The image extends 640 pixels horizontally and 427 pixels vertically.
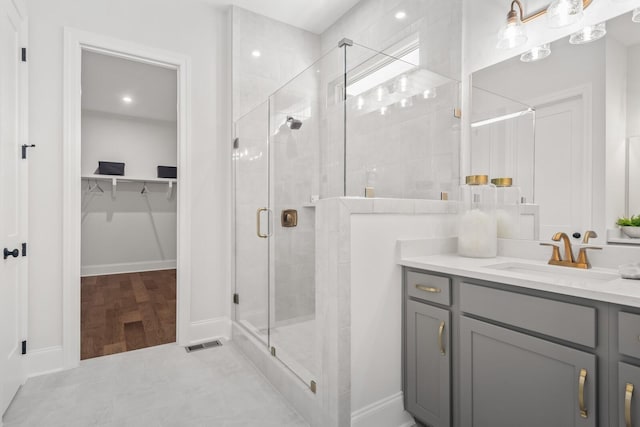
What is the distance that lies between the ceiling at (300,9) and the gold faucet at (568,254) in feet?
8.07

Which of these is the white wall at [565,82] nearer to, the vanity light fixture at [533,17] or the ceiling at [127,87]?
the vanity light fixture at [533,17]

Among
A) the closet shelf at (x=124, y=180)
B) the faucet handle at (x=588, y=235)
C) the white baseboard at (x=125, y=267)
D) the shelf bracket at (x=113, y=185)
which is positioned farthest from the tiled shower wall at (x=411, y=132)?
the white baseboard at (x=125, y=267)

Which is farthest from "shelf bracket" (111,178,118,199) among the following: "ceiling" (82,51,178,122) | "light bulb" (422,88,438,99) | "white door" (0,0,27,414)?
"light bulb" (422,88,438,99)

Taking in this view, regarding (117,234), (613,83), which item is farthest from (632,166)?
(117,234)

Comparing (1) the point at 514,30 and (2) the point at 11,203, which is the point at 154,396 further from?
(1) the point at 514,30

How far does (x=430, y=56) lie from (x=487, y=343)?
1870 millimetres

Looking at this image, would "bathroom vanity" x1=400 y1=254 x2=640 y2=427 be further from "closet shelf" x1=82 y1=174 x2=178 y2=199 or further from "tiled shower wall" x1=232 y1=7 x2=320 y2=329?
"closet shelf" x1=82 y1=174 x2=178 y2=199

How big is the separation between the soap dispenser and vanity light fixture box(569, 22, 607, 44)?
74 cm

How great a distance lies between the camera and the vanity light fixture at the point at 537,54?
168 cm

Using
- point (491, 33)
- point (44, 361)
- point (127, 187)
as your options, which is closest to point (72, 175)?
point (44, 361)

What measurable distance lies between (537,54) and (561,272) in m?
1.12

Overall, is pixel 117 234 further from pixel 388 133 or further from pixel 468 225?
pixel 468 225

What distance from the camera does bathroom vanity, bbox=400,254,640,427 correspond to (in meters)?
1.00

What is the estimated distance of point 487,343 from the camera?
4.24ft
